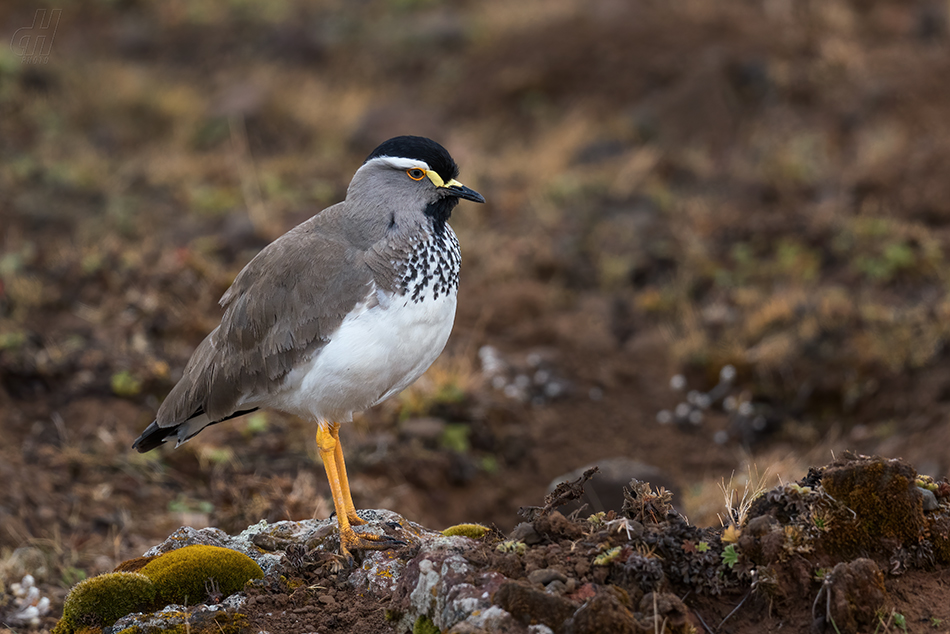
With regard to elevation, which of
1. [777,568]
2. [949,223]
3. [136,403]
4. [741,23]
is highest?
[741,23]

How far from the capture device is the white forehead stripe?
16.2 feet

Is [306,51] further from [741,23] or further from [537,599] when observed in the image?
[537,599]

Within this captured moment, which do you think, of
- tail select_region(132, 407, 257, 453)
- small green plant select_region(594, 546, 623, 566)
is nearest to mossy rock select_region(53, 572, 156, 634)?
tail select_region(132, 407, 257, 453)

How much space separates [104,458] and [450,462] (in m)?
2.82

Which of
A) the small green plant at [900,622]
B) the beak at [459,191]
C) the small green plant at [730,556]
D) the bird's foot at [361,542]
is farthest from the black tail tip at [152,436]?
the small green plant at [900,622]

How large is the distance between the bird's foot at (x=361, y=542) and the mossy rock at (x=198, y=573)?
43cm

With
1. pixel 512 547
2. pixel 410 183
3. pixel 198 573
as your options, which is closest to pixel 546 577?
pixel 512 547

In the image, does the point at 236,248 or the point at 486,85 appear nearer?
the point at 236,248

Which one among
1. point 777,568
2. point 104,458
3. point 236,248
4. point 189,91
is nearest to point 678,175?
point 236,248

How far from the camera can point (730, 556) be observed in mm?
3660

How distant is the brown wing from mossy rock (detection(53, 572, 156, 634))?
128cm

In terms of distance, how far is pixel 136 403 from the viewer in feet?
26.1

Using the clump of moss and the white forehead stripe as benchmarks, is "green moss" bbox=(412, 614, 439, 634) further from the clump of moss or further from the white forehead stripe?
the white forehead stripe

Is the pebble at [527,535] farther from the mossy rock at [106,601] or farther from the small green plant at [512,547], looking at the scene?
the mossy rock at [106,601]
